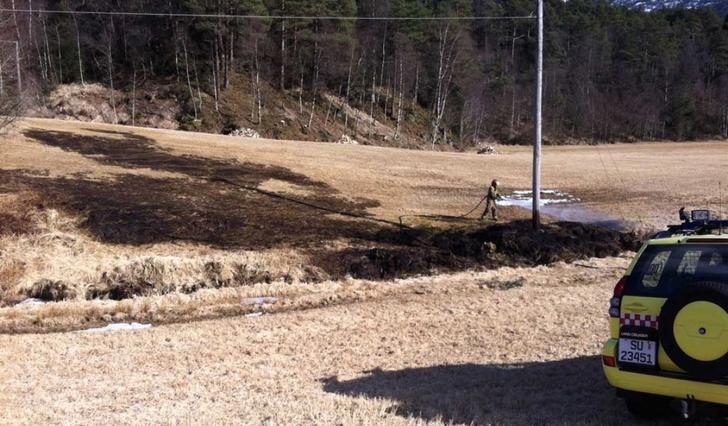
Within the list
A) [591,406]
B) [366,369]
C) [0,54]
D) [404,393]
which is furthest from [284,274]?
[0,54]

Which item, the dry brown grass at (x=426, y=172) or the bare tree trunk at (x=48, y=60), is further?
the bare tree trunk at (x=48, y=60)

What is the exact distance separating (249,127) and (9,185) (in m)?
37.9

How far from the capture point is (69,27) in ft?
219

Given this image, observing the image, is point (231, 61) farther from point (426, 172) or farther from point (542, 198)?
point (542, 198)

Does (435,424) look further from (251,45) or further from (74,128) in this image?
(251,45)

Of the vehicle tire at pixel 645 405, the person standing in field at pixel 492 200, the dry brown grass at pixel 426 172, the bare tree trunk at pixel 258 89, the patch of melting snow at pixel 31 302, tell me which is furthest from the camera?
the bare tree trunk at pixel 258 89

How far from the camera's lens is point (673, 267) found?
5.84 metres

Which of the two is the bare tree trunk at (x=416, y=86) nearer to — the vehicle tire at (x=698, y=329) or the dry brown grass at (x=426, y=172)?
the dry brown grass at (x=426, y=172)

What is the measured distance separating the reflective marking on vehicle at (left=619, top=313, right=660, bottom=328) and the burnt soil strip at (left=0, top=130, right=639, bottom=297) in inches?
452

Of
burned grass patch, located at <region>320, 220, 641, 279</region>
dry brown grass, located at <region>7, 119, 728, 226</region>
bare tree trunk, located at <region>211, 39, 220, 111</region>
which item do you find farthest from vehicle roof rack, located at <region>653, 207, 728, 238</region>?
bare tree trunk, located at <region>211, 39, 220, 111</region>

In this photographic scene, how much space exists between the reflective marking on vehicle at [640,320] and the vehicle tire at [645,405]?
64 cm

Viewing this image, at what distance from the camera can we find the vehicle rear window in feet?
18.5

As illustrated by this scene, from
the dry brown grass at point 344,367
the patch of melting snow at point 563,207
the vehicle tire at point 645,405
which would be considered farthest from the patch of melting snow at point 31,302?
the patch of melting snow at point 563,207

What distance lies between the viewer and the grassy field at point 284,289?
7141 mm
